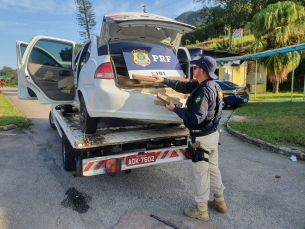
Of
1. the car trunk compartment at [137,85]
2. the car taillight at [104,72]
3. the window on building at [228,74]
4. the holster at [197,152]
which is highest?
the window on building at [228,74]

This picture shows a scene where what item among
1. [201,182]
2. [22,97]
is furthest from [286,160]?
[22,97]

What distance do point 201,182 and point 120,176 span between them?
1.76m

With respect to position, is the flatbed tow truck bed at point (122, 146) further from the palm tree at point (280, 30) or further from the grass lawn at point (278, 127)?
the palm tree at point (280, 30)

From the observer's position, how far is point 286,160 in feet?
16.5

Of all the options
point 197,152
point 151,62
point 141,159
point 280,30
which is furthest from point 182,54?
point 280,30

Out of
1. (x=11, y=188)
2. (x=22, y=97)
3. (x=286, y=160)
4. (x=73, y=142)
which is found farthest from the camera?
(x=22, y=97)

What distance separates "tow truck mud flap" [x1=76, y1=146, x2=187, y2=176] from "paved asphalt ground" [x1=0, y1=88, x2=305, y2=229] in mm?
486

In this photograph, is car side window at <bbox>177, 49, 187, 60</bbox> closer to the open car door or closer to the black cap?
the black cap

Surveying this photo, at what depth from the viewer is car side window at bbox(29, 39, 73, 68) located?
5.49m

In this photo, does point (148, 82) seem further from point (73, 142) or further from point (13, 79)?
point (13, 79)

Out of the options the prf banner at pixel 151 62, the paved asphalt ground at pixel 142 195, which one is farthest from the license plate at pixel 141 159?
the prf banner at pixel 151 62

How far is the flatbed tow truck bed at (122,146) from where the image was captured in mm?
3215

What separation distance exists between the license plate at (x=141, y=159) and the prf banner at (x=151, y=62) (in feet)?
3.88

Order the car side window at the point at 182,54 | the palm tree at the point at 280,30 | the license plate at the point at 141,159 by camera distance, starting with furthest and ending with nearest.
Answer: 1. the palm tree at the point at 280,30
2. the car side window at the point at 182,54
3. the license plate at the point at 141,159
